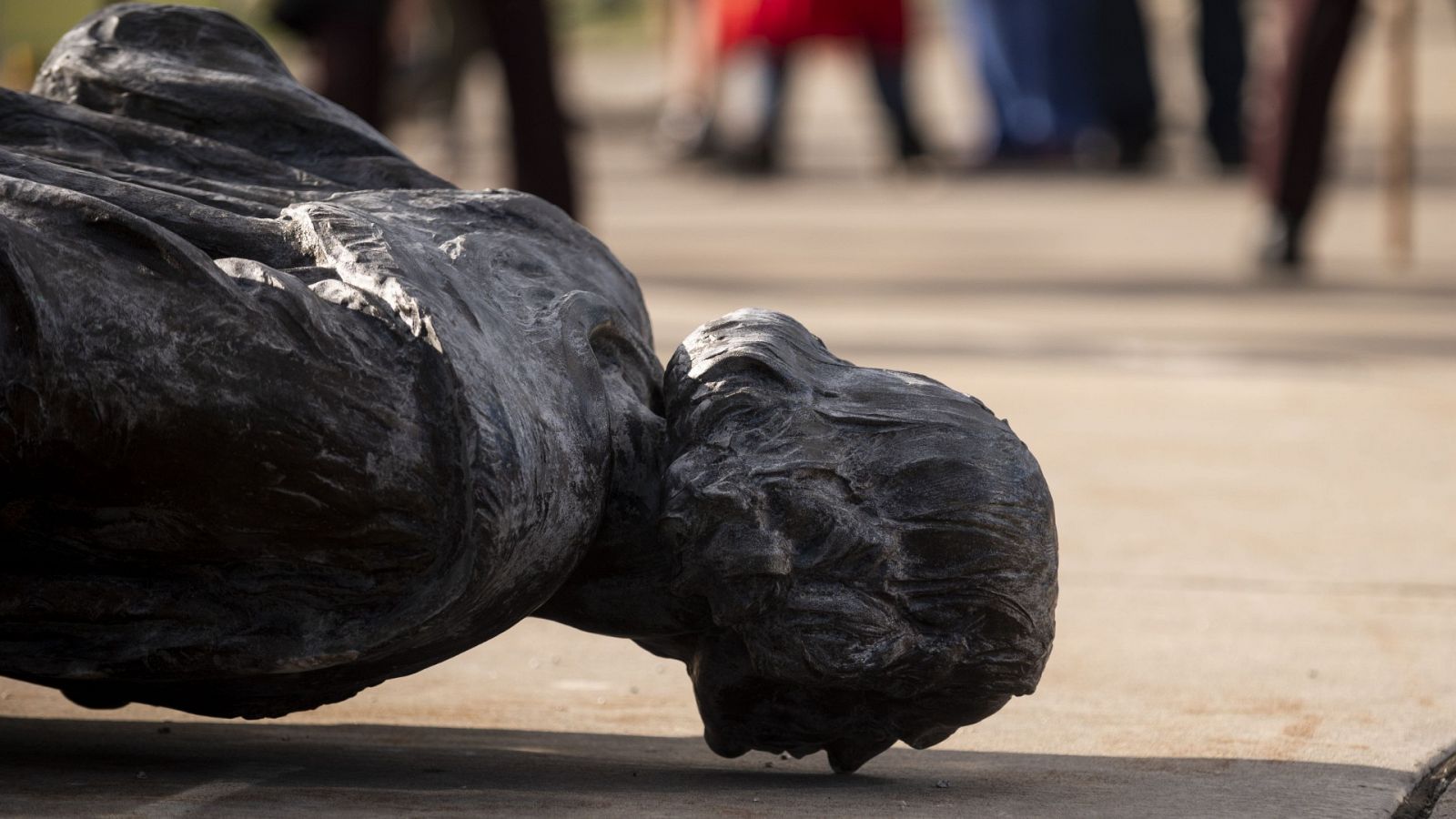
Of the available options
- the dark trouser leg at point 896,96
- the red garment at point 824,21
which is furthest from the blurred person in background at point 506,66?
the dark trouser leg at point 896,96

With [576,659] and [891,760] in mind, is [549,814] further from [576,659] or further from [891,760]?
[576,659]

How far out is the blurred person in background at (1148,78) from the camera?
10.8 m

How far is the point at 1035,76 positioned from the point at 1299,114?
4.86 meters

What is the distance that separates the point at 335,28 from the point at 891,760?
4.30m

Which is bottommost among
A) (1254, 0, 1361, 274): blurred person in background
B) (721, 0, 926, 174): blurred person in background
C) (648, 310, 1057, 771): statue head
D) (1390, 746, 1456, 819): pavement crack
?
(1390, 746, 1456, 819): pavement crack

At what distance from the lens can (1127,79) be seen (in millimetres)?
11281

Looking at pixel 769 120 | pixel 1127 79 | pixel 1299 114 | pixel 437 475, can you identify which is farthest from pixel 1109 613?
pixel 769 120

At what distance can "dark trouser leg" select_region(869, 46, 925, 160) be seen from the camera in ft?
36.3

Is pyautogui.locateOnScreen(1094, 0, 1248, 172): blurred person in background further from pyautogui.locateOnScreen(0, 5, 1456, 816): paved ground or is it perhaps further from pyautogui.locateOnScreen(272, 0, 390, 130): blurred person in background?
pyautogui.locateOnScreen(272, 0, 390, 130): blurred person in background

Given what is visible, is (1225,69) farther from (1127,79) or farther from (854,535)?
(854,535)

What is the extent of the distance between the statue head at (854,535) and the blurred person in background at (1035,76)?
32.0 feet

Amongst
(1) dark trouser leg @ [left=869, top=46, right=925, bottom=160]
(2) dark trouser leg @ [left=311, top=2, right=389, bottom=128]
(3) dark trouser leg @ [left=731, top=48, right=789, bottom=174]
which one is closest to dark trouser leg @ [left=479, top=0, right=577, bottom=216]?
(2) dark trouser leg @ [left=311, top=2, right=389, bottom=128]

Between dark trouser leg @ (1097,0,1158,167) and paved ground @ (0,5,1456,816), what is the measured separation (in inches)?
104

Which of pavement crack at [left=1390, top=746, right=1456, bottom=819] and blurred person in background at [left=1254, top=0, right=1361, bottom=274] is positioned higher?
blurred person in background at [left=1254, top=0, right=1361, bottom=274]
